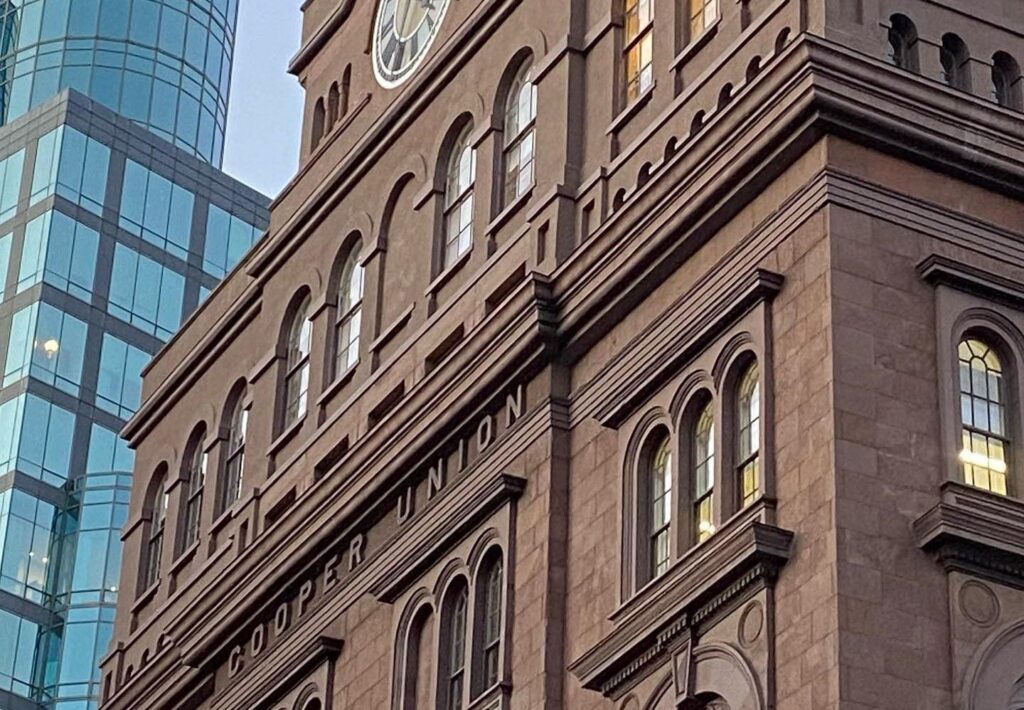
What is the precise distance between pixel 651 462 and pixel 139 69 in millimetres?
83594

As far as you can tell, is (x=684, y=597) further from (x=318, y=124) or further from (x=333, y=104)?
(x=318, y=124)

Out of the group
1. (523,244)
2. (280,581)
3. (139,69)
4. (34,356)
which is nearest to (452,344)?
(523,244)

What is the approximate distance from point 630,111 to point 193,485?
1710cm

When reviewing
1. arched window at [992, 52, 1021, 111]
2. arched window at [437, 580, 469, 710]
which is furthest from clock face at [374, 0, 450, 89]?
arched window at [992, 52, 1021, 111]

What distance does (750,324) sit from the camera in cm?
3794

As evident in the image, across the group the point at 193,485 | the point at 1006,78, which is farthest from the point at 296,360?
the point at 1006,78

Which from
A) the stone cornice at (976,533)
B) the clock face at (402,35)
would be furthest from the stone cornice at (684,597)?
the clock face at (402,35)

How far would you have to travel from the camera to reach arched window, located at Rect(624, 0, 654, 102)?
43938 millimetres

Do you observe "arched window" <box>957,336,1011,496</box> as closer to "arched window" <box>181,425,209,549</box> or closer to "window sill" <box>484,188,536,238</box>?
"window sill" <box>484,188,536,238</box>

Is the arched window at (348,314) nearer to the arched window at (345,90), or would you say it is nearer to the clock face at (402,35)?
the clock face at (402,35)

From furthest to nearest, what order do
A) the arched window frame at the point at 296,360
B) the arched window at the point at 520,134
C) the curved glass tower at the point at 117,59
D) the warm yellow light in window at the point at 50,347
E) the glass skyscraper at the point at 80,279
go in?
the curved glass tower at the point at 117,59 → the warm yellow light in window at the point at 50,347 → the glass skyscraper at the point at 80,279 → the arched window frame at the point at 296,360 → the arched window at the point at 520,134

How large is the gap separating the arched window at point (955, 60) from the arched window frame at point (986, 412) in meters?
4.50

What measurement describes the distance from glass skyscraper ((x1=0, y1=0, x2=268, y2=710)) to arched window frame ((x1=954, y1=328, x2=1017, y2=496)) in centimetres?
6650

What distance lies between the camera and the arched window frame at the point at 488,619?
42.2m
